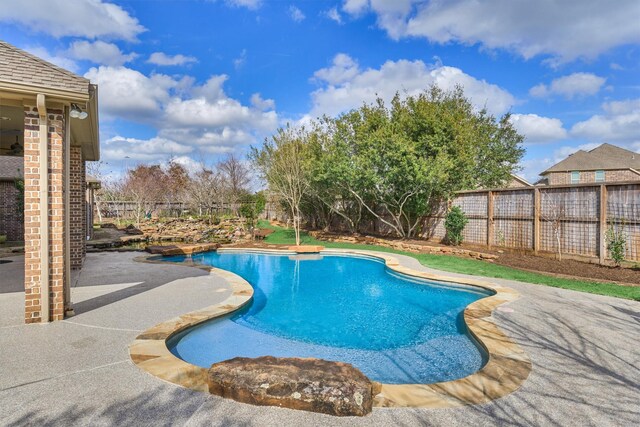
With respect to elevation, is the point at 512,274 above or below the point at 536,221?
below

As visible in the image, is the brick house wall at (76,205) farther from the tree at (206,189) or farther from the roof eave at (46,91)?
the tree at (206,189)

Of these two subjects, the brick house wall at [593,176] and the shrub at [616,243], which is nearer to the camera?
the shrub at [616,243]

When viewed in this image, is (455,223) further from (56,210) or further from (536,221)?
(56,210)

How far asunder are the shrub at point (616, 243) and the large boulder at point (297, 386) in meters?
8.49

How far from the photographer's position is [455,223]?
1252cm

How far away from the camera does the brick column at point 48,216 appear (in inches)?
169

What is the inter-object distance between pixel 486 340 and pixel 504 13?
31.3 ft

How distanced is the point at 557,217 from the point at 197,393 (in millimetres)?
10315

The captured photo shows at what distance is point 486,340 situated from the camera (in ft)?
13.4

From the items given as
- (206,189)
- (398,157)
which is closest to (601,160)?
(398,157)

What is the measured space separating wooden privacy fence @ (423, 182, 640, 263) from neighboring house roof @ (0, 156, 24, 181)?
1918cm

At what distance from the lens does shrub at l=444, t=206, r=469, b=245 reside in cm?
1245

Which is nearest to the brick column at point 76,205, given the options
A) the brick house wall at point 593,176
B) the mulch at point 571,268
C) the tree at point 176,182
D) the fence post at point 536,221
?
the mulch at point 571,268

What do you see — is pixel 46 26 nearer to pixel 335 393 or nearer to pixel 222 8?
pixel 222 8
